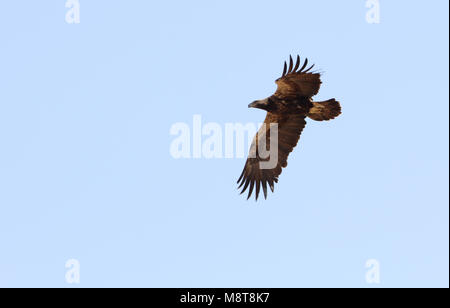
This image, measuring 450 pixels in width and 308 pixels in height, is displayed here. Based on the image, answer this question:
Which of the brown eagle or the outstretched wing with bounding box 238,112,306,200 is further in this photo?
the outstretched wing with bounding box 238,112,306,200

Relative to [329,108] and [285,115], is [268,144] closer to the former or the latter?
[285,115]

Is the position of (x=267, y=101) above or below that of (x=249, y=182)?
above

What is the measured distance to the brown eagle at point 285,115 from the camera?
60.1 ft

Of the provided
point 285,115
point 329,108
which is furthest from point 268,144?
point 329,108

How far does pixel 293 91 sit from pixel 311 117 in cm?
96

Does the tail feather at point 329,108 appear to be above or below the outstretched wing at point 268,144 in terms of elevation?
above

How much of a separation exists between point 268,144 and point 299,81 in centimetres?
231

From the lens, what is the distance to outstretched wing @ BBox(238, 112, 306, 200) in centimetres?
1941

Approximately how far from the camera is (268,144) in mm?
19891

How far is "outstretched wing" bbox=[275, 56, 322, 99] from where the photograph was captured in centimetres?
1822

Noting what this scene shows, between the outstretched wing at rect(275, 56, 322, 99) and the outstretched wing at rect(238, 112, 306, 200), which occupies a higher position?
the outstretched wing at rect(275, 56, 322, 99)
